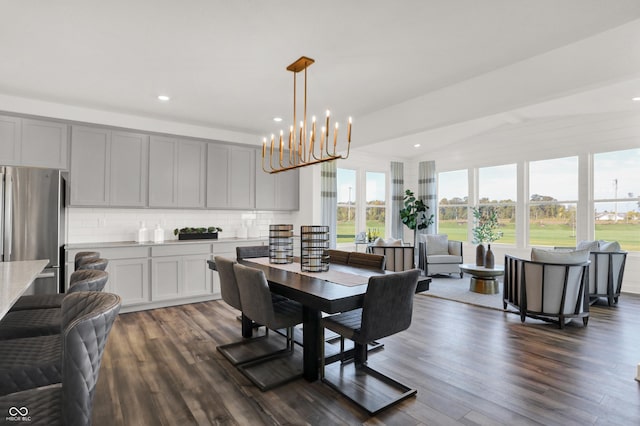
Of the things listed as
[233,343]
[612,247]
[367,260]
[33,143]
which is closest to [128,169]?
[33,143]

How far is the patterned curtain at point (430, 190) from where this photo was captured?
8445mm

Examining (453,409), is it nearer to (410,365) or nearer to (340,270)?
(410,365)

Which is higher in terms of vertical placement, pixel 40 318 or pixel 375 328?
pixel 40 318

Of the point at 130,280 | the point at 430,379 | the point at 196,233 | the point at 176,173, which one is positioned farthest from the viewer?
the point at 196,233

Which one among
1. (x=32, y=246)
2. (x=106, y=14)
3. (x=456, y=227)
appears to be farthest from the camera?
(x=456, y=227)

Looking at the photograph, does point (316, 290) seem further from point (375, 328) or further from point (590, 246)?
point (590, 246)

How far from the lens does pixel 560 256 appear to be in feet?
12.8

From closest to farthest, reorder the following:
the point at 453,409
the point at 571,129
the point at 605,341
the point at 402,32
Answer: the point at 453,409, the point at 402,32, the point at 605,341, the point at 571,129

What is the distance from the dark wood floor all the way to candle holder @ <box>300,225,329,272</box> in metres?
0.93

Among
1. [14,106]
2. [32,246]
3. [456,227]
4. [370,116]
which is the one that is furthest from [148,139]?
[456,227]

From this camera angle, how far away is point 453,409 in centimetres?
229

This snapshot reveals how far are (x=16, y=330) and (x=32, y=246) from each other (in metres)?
2.63

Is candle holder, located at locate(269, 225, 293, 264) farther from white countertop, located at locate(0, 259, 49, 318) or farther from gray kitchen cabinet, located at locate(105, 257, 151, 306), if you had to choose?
gray kitchen cabinet, located at locate(105, 257, 151, 306)

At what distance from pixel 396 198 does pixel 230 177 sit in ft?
15.0
